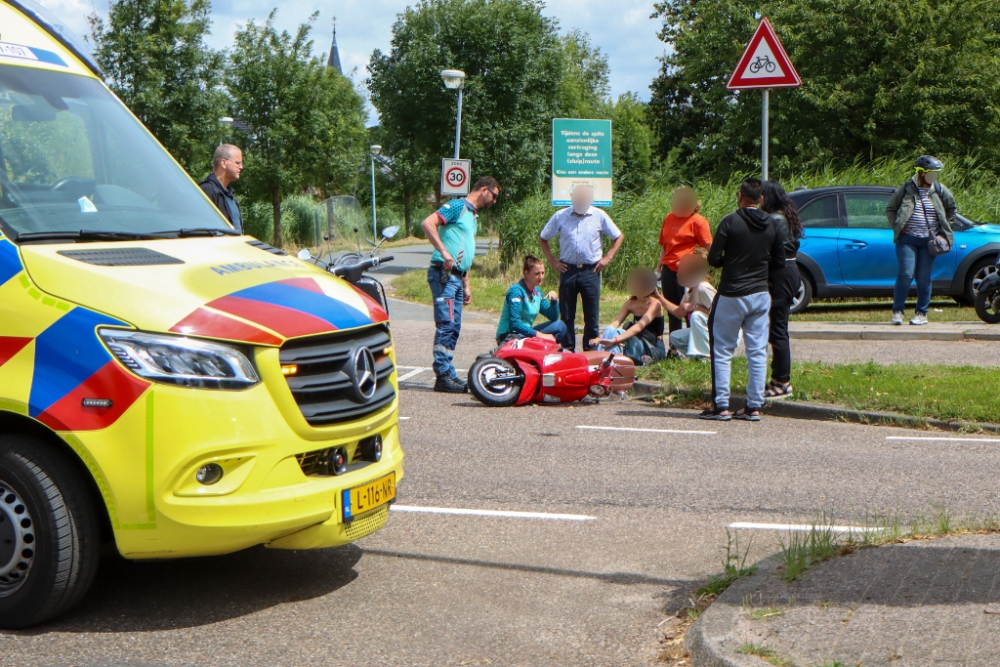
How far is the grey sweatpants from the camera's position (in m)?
8.84

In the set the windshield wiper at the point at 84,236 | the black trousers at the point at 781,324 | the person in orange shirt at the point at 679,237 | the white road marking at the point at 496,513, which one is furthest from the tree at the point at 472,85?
the windshield wiper at the point at 84,236

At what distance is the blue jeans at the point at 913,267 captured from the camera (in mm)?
13805

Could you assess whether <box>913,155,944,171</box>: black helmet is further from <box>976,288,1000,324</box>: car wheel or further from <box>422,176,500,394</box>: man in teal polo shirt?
<box>422,176,500,394</box>: man in teal polo shirt

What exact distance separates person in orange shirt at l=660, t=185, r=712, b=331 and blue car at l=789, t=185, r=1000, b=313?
3390 millimetres

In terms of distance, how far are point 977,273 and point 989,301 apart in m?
1.12

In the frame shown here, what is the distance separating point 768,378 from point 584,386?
178cm

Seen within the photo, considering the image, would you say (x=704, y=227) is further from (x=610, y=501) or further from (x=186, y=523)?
(x=186, y=523)

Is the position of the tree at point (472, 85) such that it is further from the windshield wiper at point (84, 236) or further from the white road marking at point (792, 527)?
the windshield wiper at point (84, 236)

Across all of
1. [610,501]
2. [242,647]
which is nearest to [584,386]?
[610,501]

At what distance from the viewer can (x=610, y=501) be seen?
252 inches

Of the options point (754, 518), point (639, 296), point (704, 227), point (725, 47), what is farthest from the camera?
point (725, 47)

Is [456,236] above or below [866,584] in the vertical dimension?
above

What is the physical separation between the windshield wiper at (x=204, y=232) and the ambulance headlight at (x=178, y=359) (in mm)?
1118

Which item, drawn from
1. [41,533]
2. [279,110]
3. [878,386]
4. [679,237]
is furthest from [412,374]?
[279,110]
